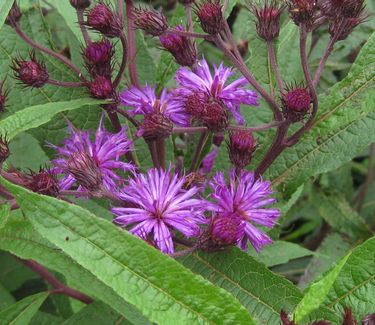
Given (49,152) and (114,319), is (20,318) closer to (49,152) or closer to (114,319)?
(114,319)

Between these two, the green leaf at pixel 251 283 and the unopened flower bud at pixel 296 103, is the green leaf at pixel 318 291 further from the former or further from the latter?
the unopened flower bud at pixel 296 103

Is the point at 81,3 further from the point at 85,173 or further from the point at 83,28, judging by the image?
the point at 85,173

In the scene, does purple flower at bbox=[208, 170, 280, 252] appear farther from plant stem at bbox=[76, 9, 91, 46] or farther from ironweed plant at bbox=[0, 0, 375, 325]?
plant stem at bbox=[76, 9, 91, 46]

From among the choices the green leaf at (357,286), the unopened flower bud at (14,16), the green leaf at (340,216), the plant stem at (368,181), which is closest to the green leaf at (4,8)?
the unopened flower bud at (14,16)

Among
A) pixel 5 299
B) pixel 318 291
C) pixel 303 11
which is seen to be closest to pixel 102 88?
pixel 303 11

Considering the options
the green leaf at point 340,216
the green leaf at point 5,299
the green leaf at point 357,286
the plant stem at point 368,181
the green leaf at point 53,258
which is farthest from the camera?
the plant stem at point 368,181

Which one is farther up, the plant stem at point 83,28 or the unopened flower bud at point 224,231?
the plant stem at point 83,28
